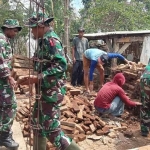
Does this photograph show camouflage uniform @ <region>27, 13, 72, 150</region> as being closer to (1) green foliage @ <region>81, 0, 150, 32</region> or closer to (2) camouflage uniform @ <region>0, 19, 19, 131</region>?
(2) camouflage uniform @ <region>0, 19, 19, 131</region>

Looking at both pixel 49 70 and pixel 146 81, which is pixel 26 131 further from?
pixel 146 81

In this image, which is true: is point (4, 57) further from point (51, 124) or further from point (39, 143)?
point (39, 143)

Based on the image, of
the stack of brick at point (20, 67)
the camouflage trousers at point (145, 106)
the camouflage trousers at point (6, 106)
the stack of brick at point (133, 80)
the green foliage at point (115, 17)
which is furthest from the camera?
the green foliage at point (115, 17)

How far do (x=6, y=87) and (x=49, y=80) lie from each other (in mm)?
898

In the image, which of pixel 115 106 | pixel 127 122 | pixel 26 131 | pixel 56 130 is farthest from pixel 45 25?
pixel 127 122

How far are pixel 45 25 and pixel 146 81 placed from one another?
2.54 metres

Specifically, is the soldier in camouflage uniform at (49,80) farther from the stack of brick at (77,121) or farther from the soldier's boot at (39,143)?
the stack of brick at (77,121)

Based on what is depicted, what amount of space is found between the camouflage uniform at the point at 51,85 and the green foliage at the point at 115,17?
54.1 ft

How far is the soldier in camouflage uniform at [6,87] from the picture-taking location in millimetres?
3641

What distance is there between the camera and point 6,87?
3.78 meters

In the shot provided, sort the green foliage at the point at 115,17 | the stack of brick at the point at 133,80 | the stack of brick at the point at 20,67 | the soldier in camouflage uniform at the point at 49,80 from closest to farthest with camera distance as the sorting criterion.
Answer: the soldier in camouflage uniform at the point at 49,80, the stack of brick at the point at 20,67, the stack of brick at the point at 133,80, the green foliage at the point at 115,17

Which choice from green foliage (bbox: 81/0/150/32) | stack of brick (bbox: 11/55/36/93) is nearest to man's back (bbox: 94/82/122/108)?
stack of brick (bbox: 11/55/36/93)

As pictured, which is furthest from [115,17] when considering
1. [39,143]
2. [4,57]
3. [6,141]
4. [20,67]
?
[39,143]

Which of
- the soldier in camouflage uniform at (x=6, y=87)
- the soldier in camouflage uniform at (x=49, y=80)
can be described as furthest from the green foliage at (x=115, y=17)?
the soldier in camouflage uniform at (x=49, y=80)
